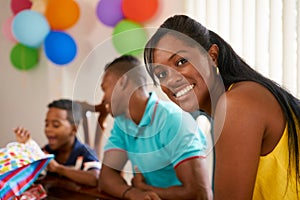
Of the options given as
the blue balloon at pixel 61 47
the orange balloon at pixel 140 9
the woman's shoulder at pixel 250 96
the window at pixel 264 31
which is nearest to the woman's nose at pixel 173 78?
the woman's shoulder at pixel 250 96

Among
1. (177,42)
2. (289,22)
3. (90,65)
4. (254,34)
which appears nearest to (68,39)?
(254,34)

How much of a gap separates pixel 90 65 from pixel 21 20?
149cm

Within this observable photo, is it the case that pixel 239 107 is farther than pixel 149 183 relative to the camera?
No

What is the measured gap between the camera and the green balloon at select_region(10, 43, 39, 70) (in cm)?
277

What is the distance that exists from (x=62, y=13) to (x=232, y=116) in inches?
67.0

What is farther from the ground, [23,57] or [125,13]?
[125,13]

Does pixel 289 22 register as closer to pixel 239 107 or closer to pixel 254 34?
pixel 254 34

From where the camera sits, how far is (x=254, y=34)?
6.51 feet

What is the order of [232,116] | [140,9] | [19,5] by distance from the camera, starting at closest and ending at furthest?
[232,116] → [140,9] → [19,5]

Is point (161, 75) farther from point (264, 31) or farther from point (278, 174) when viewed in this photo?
point (264, 31)

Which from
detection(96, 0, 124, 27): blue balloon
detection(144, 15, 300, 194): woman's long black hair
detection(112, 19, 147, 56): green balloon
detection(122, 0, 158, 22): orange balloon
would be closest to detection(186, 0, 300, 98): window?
detection(122, 0, 158, 22): orange balloon

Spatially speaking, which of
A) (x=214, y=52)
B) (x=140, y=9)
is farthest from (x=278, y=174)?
(x=140, y=9)

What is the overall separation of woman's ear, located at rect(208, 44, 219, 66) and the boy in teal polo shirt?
0.26 meters

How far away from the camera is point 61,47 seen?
96.7 inches
